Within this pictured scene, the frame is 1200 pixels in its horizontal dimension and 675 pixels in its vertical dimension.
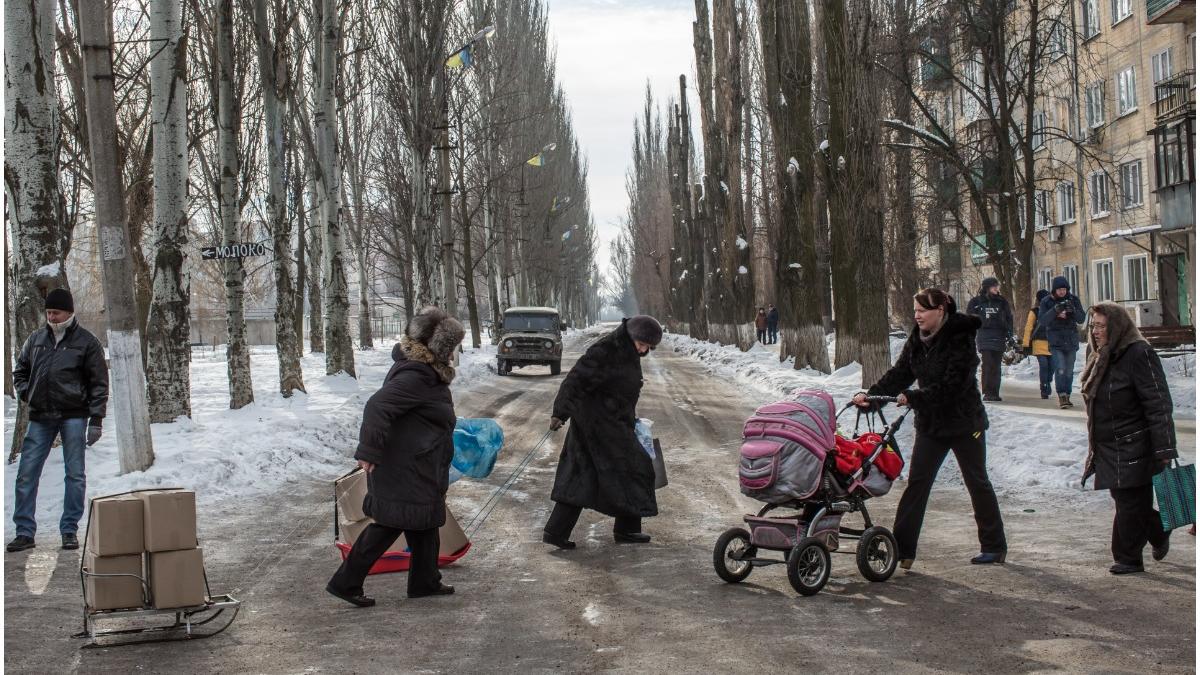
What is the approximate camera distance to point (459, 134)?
41.9 metres

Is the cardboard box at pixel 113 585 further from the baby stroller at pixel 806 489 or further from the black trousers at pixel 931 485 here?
the black trousers at pixel 931 485

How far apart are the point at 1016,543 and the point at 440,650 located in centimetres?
453

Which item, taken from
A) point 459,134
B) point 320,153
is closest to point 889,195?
point 459,134

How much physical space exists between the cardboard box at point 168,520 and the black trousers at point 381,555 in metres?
0.89

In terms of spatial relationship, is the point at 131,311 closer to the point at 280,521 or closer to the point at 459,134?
the point at 280,521

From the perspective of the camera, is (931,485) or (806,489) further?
(931,485)

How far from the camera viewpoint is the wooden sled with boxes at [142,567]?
6430mm

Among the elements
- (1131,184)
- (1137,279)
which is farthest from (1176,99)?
(1137,279)

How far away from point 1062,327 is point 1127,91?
24007 mm

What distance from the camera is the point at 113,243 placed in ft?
38.5

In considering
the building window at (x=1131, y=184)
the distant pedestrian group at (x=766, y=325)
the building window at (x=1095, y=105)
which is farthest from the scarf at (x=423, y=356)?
the distant pedestrian group at (x=766, y=325)

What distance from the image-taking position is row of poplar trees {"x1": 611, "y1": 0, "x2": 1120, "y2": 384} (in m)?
21.3

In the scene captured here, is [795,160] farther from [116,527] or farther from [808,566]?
[116,527]

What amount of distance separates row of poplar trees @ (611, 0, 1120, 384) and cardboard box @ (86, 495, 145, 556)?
604 inches
